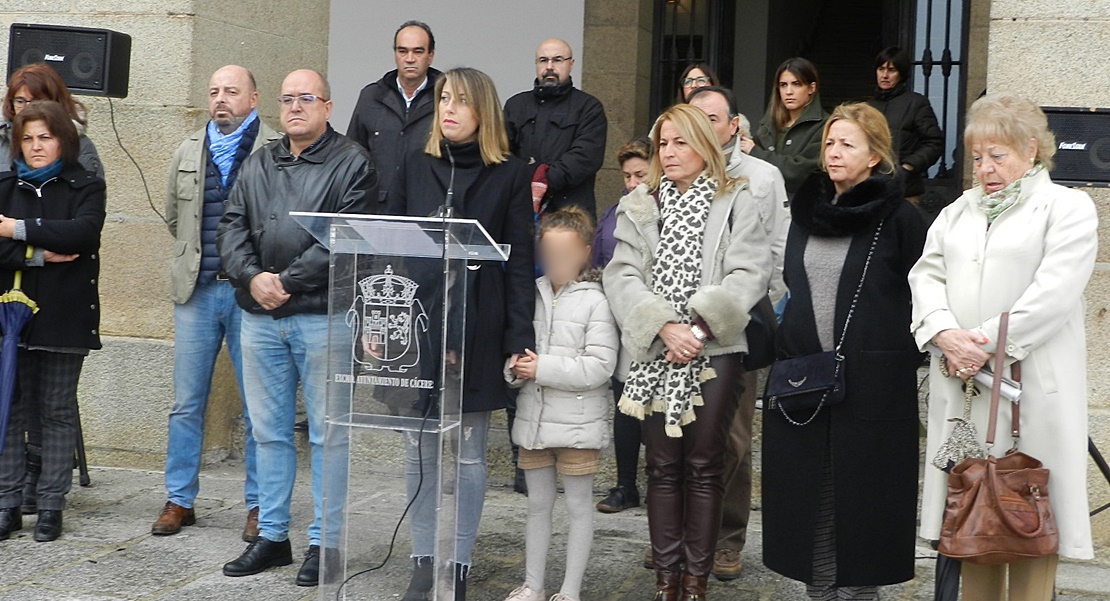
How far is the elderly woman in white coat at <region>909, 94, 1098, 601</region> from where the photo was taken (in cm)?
420

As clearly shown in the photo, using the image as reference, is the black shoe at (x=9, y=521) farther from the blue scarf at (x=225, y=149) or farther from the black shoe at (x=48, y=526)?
the blue scarf at (x=225, y=149)

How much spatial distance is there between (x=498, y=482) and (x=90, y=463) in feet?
7.40

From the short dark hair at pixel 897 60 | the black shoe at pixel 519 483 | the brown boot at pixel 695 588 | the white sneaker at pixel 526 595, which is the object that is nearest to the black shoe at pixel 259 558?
the white sneaker at pixel 526 595

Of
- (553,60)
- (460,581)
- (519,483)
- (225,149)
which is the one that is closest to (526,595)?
(460,581)

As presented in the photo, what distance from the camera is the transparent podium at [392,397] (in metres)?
4.54

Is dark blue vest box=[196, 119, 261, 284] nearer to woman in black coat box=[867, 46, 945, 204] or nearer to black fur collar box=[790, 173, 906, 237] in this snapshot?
black fur collar box=[790, 173, 906, 237]

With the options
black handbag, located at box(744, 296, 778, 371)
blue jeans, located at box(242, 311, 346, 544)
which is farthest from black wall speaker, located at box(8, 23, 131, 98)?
black handbag, located at box(744, 296, 778, 371)

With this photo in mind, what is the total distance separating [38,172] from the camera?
19.6 feet

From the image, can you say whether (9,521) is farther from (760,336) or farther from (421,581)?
(760,336)

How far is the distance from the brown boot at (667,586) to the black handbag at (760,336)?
0.81 meters

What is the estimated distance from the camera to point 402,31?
6816 mm

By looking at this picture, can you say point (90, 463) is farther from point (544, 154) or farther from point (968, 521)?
point (968, 521)

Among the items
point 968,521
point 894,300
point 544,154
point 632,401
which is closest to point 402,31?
point 544,154

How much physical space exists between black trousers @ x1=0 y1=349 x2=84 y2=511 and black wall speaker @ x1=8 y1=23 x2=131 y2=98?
1606mm
